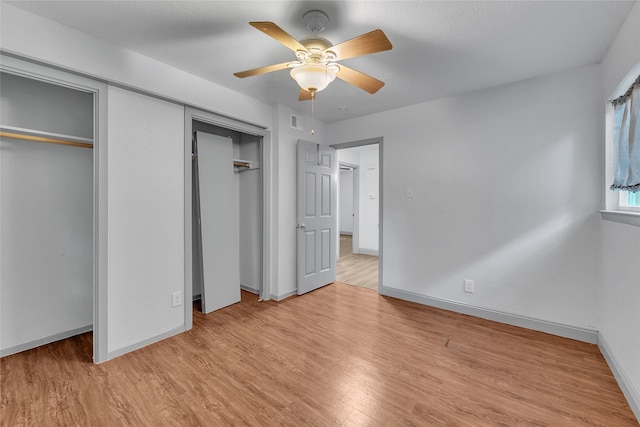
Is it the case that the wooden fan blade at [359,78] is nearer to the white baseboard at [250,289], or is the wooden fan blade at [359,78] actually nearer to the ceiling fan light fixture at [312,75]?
the ceiling fan light fixture at [312,75]

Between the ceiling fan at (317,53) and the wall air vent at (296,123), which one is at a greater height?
the wall air vent at (296,123)

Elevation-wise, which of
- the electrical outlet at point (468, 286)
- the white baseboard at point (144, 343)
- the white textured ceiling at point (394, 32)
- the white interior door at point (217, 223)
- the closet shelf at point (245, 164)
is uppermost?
the white textured ceiling at point (394, 32)

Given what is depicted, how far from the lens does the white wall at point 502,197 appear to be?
2.46 meters

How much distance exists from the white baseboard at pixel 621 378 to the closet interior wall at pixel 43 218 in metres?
4.11

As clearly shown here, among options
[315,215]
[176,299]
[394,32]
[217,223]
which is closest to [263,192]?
[217,223]

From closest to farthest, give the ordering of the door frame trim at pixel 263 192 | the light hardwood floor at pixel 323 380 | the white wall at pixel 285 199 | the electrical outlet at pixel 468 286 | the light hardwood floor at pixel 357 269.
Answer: the light hardwood floor at pixel 323 380 < the door frame trim at pixel 263 192 < the electrical outlet at pixel 468 286 < the white wall at pixel 285 199 < the light hardwood floor at pixel 357 269

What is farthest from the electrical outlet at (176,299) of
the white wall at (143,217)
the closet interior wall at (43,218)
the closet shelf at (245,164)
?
the closet shelf at (245,164)

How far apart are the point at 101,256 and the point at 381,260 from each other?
117 inches

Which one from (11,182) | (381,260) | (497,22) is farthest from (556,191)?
(11,182)

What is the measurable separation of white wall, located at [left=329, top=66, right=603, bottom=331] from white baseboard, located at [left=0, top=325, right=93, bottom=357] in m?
3.30

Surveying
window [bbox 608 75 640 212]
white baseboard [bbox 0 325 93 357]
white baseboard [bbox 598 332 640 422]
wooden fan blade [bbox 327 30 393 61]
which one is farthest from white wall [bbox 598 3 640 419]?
white baseboard [bbox 0 325 93 357]

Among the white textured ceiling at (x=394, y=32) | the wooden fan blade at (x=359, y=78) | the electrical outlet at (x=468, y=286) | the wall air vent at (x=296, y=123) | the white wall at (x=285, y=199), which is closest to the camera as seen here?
the white textured ceiling at (x=394, y=32)

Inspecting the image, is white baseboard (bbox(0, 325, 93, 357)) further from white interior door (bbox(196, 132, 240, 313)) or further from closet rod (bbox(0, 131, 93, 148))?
closet rod (bbox(0, 131, 93, 148))

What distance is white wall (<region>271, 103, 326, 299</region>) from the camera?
3.43 meters
